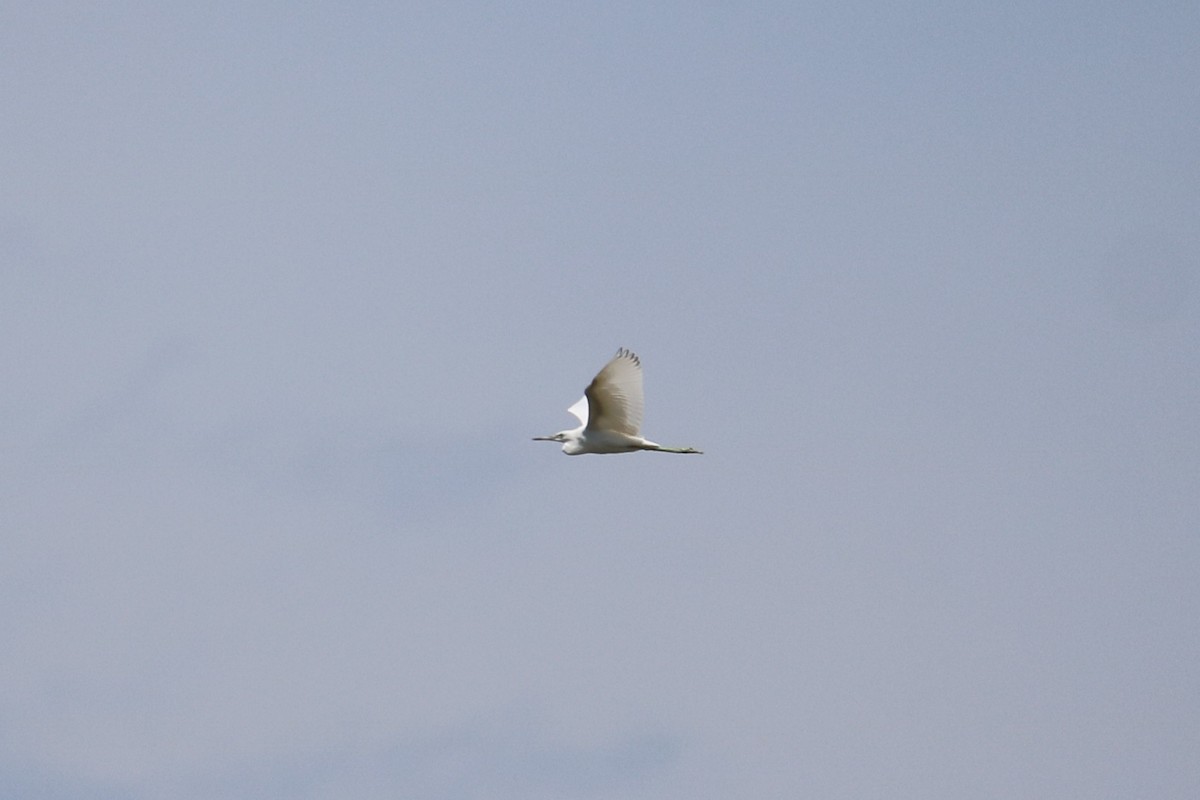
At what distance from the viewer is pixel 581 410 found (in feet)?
348

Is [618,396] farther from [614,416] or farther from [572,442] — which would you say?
[572,442]

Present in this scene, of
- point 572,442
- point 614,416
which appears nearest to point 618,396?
point 614,416

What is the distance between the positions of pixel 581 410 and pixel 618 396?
735 cm

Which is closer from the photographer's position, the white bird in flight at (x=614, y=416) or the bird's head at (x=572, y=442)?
the white bird in flight at (x=614, y=416)

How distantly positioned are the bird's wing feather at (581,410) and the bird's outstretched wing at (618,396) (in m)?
3.03

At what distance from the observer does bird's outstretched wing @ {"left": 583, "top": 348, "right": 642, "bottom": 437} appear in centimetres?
9806

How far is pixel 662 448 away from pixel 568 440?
282 cm

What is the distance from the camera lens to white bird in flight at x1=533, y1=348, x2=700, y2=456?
9819 centimetres

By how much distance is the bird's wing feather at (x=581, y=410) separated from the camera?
10475cm

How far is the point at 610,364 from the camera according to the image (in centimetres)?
9762

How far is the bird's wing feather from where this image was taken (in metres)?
105

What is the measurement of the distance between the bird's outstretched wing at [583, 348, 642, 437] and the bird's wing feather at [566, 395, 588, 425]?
3025 mm

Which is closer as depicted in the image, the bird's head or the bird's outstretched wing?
the bird's outstretched wing

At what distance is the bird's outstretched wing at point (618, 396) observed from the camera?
322 feet
